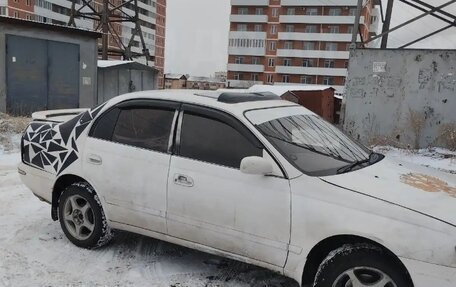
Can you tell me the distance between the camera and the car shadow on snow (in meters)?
3.62

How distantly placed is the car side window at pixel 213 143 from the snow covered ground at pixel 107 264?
1017mm

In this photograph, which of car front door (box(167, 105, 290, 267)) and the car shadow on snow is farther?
the car shadow on snow

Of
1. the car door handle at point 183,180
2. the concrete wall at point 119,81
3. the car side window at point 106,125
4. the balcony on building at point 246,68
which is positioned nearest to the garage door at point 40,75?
the concrete wall at point 119,81

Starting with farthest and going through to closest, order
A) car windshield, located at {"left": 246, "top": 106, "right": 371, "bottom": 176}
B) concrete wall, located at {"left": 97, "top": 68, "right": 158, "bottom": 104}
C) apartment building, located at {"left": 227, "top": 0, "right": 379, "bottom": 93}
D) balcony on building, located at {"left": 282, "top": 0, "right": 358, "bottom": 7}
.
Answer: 1. apartment building, located at {"left": 227, "top": 0, "right": 379, "bottom": 93}
2. balcony on building, located at {"left": 282, "top": 0, "right": 358, "bottom": 7}
3. concrete wall, located at {"left": 97, "top": 68, "right": 158, "bottom": 104}
4. car windshield, located at {"left": 246, "top": 106, "right": 371, "bottom": 176}

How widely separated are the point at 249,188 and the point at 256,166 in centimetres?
20

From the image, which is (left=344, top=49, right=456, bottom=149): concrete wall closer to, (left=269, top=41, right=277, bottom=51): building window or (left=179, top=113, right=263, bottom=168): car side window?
(left=179, top=113, right=263, bottom=168): car side window

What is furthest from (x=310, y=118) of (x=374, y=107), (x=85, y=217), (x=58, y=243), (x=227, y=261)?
(x=374, y=107)

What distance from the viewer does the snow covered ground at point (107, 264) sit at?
358 centimetres

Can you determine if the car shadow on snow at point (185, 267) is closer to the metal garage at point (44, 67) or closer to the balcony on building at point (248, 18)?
the metal garage at point (44, 67)

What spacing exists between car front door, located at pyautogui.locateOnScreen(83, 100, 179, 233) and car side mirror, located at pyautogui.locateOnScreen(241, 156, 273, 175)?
0.76 metres

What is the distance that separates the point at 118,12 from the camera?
192ft

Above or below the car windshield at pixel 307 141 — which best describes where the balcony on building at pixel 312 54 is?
above

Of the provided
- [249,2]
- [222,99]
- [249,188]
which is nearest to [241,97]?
[222,99]

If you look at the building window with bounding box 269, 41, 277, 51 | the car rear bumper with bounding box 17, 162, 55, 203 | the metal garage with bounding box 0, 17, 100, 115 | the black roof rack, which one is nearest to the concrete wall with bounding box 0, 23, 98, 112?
the metal garage with bounding box 0, 17, 100, 115
